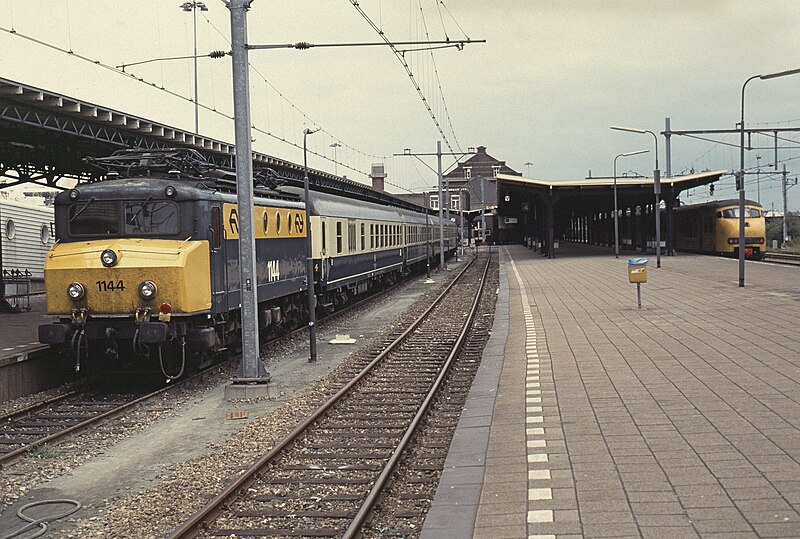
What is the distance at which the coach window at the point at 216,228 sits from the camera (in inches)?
527

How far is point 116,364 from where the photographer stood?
13633 mm

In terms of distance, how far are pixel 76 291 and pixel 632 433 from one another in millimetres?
7900

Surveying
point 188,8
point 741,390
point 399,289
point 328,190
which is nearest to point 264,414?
point 741,390

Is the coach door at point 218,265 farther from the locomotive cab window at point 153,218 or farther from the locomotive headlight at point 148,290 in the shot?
the locomotive headlight at point 148,290

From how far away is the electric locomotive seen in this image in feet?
146

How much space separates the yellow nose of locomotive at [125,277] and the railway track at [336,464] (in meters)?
2.70

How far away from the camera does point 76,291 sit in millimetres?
12516

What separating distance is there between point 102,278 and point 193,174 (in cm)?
275

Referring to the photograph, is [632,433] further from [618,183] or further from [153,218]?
[618,183]

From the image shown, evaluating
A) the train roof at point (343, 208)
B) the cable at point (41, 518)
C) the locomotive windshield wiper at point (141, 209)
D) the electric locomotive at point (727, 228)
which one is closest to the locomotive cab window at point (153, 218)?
the locomotive windshield wiper at point (141, 209)

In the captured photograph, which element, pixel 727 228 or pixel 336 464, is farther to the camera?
pixel 727 228

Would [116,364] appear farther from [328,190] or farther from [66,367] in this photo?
[328,190]

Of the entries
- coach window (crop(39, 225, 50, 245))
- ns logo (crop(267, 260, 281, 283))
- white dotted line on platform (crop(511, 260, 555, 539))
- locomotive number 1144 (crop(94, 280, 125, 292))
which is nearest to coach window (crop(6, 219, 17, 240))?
coach window (crop(39, 225, 50, 245))

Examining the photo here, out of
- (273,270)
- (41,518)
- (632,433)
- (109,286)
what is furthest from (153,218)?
(632,433)
